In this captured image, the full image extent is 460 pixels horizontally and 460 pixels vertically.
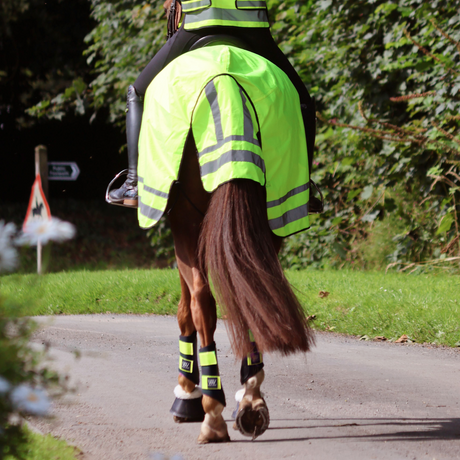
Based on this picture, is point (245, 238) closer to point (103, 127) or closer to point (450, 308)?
point (450, 308)

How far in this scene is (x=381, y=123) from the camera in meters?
8.44

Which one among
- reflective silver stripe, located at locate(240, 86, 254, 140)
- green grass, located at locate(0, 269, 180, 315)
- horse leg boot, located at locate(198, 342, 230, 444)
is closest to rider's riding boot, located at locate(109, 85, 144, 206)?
reflective silver stripe, located at locate(240, 86, 254, 140)

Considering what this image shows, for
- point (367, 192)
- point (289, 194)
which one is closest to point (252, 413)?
point (289, 194)

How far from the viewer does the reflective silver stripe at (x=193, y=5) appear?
3592 millimetres

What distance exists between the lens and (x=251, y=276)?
2951mm

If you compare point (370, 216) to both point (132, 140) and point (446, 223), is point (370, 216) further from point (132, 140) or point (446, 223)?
point (132, 140)

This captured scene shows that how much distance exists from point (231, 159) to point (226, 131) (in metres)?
0.14

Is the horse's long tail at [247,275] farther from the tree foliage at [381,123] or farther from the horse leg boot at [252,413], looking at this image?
the tree foliage at [381,123]

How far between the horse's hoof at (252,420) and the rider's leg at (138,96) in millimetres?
1317

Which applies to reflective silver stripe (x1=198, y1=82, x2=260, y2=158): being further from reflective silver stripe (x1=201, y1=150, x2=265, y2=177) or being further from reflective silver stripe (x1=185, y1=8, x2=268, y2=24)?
reflective silver stripe (x1=185, y1=8, x2=268, y2=24)

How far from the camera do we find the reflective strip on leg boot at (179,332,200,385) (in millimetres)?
3811

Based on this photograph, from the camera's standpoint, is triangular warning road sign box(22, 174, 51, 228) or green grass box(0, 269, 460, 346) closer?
green grass box(0, 269, 460, 346)

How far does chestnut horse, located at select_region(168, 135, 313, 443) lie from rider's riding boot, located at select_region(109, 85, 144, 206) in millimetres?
556

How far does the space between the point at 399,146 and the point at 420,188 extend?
74cm
